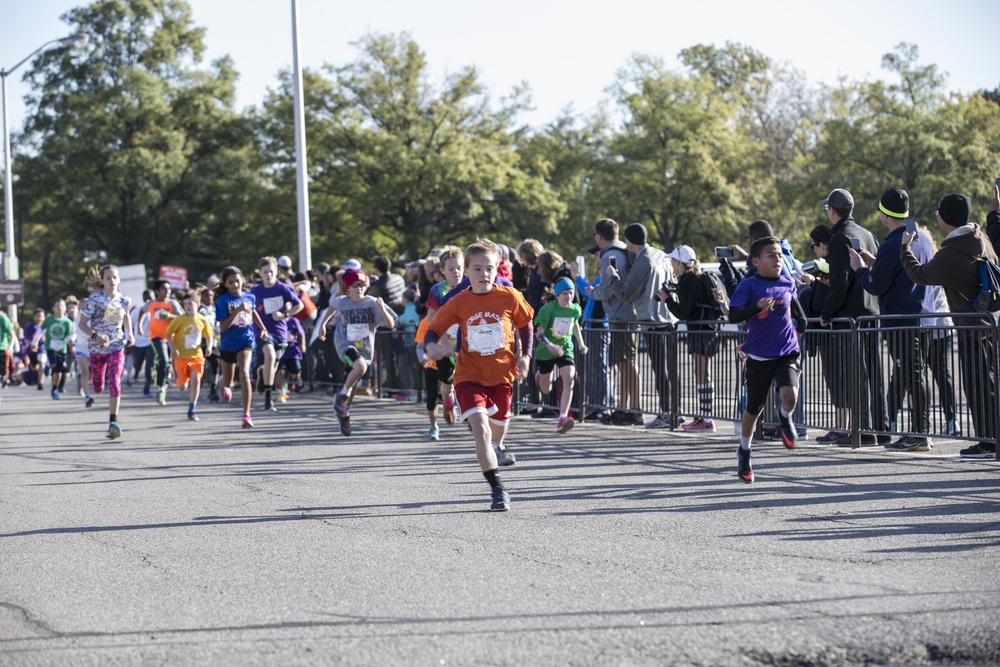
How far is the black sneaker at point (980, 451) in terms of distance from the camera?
973 centimetres

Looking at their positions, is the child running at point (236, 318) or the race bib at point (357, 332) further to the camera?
the child running at point (236, 318)

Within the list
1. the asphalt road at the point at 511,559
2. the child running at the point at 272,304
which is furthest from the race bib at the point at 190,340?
the asphalt road at the point at 511,559

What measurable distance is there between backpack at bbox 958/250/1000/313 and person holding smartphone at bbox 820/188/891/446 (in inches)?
40.0

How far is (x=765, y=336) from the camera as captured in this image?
8977 millimetres

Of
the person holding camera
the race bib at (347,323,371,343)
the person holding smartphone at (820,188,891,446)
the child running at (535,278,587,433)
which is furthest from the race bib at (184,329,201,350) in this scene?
the person holding camera

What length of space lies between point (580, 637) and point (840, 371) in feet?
22.4

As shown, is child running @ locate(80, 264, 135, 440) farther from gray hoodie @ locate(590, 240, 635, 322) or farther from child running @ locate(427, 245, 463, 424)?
gray hoodie @ locate(590, 240, 635, 322)

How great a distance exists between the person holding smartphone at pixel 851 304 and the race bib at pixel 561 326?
258cm

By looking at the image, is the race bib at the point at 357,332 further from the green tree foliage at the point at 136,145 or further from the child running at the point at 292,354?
the green tree foliage at the point at 136,145

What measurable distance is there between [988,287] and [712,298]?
356cm

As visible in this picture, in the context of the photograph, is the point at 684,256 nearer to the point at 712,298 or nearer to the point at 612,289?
the point at 712,298

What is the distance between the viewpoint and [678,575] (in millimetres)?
5891

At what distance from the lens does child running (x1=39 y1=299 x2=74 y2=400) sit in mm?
25297

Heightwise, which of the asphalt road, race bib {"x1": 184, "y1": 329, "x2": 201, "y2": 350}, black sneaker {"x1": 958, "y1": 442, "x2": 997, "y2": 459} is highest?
race bib {"x1": 184, "y1": 329, "x2": 201, "y2": 350}
